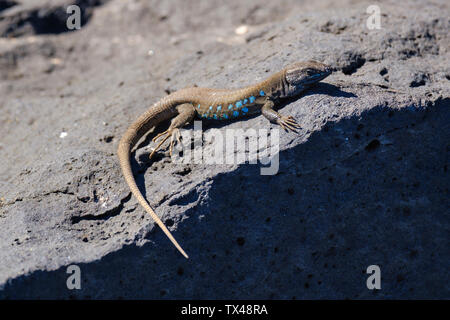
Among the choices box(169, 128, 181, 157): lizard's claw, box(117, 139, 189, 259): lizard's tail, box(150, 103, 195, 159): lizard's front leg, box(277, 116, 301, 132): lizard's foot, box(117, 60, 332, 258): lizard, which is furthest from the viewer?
box(150, 103, 195, 159): lizard's front leg

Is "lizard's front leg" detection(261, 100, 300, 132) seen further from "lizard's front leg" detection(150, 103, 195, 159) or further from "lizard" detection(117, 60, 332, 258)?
"lizard's front leg" detection(150, 103, 195, 159)

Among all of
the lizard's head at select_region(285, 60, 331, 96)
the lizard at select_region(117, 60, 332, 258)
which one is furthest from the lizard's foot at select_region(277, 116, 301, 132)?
the lizard's head at select_region(285, 60, 331, 96)

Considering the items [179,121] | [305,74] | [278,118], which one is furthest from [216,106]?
[305,74]

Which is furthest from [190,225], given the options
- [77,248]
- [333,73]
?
[333,73]

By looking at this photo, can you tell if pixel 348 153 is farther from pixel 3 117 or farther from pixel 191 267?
pixel 3 117

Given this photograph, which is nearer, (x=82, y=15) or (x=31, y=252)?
(x=31, y=252)

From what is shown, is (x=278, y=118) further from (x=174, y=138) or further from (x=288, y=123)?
(x=174, y=138)

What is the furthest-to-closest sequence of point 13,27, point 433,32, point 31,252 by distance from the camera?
point 13,27 < point 433,32 < point 31,252

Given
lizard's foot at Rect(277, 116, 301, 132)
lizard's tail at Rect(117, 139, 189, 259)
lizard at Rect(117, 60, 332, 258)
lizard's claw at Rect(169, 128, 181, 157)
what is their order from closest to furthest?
lizard's tail at Rect(117, 139, 189, 259) → lizard's foot at Rect(277, 116, 301, 132) → lizard at Rect(117, 60, 332, 258) → lizard's claw at Rect(169, 128, 181, 157)
